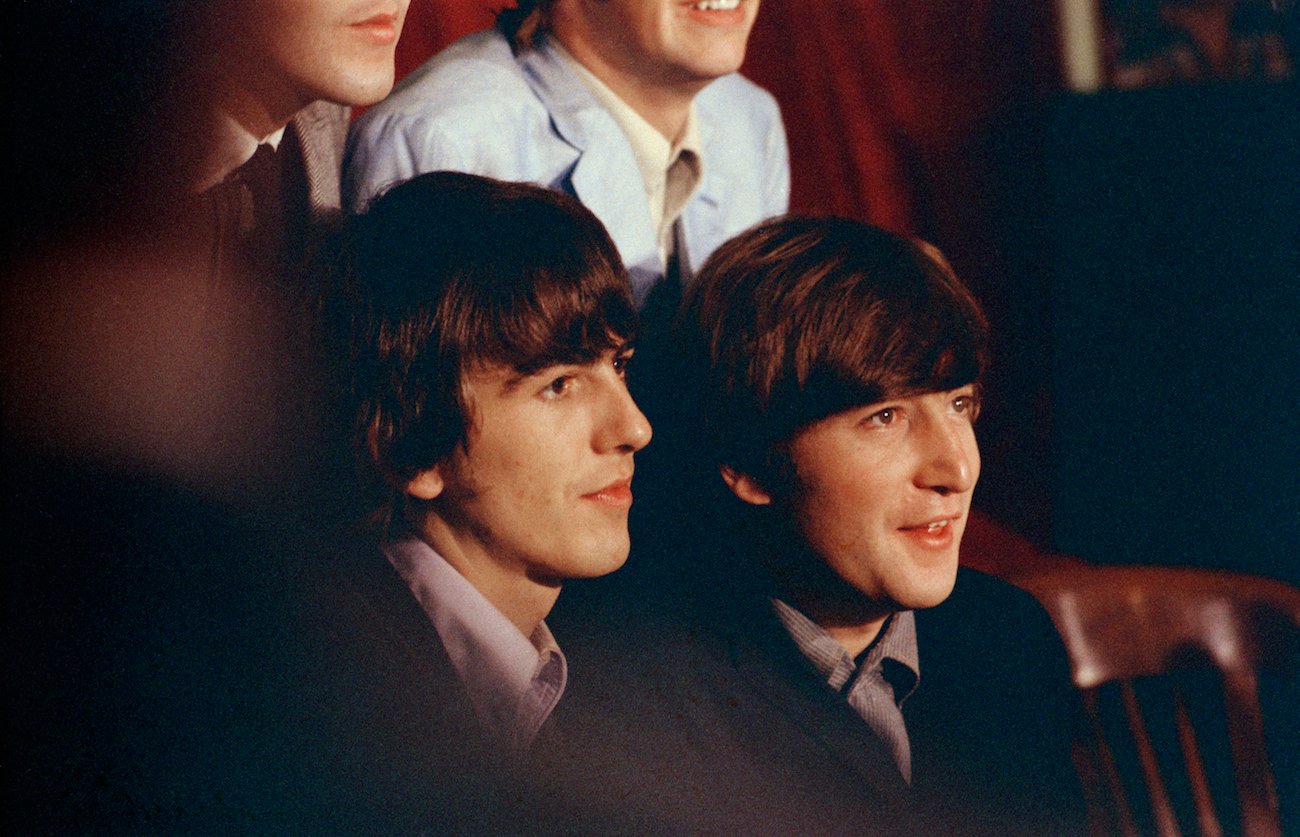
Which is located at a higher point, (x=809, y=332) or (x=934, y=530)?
(x=809, y=332)

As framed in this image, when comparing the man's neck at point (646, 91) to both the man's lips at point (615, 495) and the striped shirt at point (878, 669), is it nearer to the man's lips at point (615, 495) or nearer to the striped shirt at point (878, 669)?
the man's lips at point (615, 495)

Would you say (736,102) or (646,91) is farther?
(736,102)

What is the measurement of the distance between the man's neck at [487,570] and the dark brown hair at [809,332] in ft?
0.73

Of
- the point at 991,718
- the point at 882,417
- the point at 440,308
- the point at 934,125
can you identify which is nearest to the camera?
the point at 440,308

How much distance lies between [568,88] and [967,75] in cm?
48

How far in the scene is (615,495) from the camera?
98cm

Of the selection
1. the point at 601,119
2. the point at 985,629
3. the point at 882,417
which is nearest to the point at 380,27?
the point at 601,119

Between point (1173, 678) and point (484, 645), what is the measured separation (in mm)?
802

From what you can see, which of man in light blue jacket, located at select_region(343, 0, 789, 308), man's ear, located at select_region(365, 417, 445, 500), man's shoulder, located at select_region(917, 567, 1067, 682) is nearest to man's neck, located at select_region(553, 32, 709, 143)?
man in light blue jacket, located at select_region(343, 0, 789, 308)

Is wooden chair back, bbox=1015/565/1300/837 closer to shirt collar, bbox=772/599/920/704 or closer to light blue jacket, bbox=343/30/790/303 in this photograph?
shirt collar, bbox=772/599/920/704

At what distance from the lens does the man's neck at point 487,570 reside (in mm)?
961

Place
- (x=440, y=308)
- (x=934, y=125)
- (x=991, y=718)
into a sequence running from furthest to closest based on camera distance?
(x=934, y=125) → (x=991, y=718) → (x=440, y=308)

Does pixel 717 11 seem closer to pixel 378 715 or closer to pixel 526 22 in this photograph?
pixel 526 22

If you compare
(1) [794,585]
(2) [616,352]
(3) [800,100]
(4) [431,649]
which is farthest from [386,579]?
(3) [800,100]
